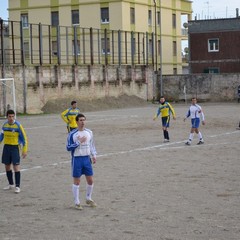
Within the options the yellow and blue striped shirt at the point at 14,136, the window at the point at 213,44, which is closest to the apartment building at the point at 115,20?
the window at the point at 213,44

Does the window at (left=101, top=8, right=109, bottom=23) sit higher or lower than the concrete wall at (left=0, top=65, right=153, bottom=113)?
higher

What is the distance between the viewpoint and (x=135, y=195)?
13.1 m

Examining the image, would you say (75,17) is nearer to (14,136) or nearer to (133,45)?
(133,45)

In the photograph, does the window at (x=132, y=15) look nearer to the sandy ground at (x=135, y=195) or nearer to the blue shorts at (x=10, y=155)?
the sandy ground at (x=135, y=195)

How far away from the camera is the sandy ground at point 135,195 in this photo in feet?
33.0

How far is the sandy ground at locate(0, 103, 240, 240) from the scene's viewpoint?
10062 millimetres

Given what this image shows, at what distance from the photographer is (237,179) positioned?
1493 centimetres

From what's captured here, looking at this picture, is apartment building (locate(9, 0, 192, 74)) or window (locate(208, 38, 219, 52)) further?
window (locate(208, 38, 219, 52))

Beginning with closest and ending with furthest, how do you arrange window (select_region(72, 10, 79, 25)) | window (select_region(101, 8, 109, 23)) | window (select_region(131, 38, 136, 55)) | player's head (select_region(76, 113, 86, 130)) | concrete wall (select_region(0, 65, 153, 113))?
1. player's head (select_region(76, 113, 86, 130))
2. concrete wall (select_region(0, 65, 153, 113))
3. window (select_region(131, 38, 136, 55))
4. window (select_region(101, 8, 109, 23))
5. window (select_region(72, 10, 79, 25))

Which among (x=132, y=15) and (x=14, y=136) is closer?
(x=14, y=136)

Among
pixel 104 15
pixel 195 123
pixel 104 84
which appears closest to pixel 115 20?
pixel 104 15

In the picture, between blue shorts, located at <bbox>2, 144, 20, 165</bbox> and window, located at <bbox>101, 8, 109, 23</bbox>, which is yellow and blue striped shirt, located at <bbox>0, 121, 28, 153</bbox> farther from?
window, located at <bbox>101, 8, 109, 23</bbox>

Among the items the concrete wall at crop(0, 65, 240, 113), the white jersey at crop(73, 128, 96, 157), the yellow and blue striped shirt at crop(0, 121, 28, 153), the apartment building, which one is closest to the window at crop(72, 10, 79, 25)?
the apartment building

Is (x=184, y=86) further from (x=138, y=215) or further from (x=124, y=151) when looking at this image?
(x=138, y=215)
